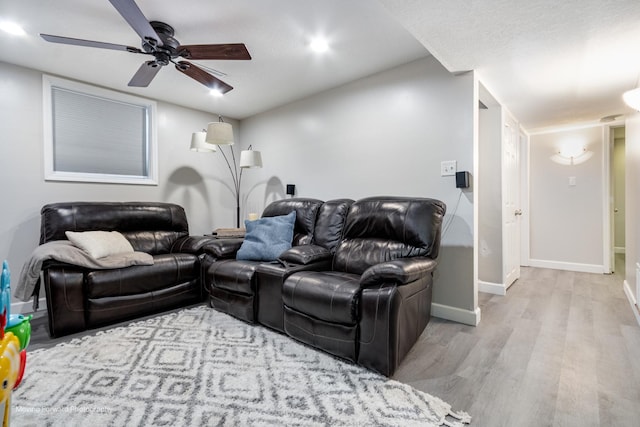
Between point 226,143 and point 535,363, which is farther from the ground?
point 226,143

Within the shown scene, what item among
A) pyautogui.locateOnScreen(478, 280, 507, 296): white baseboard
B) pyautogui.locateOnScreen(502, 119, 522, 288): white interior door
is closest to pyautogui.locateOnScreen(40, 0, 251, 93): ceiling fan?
pyautogui.locateOnScreen(502, 119, 522, 288): white interior door

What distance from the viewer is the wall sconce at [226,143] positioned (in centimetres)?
309

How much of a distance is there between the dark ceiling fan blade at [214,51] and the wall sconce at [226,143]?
0.87 meters

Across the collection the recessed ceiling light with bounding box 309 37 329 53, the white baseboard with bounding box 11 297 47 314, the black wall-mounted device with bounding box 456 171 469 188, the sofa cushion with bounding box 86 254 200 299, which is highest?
the recessed ceiling light with bounding box 309 37 329 53

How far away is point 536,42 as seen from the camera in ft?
6.82

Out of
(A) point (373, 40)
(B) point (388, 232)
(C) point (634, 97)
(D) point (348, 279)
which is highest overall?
(A) point (373, 40)

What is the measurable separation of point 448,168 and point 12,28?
3.64 metres

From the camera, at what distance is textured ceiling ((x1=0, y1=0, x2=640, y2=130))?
180cm

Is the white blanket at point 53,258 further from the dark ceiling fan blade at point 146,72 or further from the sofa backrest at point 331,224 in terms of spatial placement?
the sofa backrest at point 331,224

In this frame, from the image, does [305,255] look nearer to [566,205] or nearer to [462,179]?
[462,179]

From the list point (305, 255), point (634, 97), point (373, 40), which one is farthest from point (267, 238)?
point (634, 97)

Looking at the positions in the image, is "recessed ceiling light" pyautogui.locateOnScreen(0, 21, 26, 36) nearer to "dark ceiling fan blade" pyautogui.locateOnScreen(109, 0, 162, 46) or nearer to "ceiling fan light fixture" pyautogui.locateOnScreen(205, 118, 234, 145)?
"dark ceiling fan blade" pyautogui.locateOnScreen(109, 0, 162, 46)

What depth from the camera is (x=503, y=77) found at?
269cm

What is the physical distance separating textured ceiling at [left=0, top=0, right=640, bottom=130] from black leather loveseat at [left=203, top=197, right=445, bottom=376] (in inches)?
47.7
